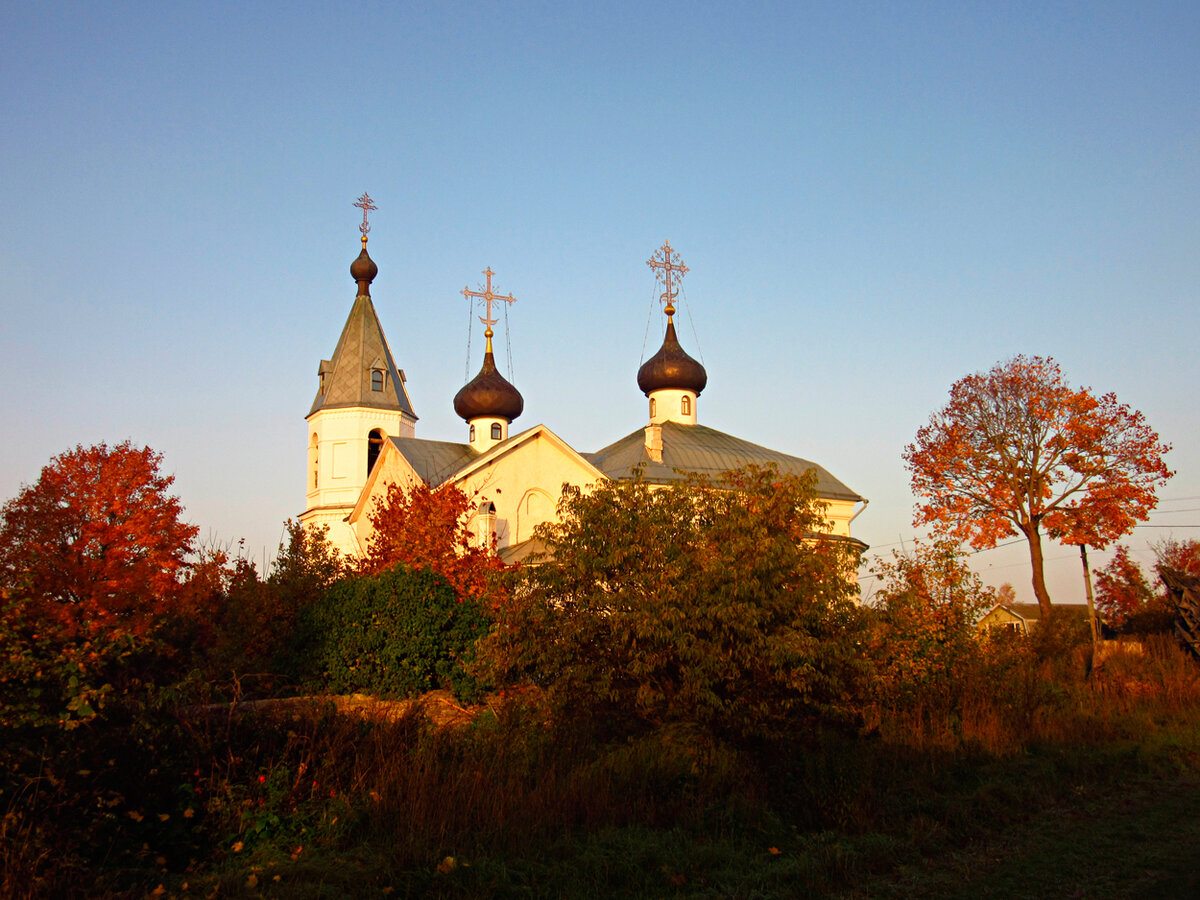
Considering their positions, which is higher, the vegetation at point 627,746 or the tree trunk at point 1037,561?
the tree trunk at point 1037,561

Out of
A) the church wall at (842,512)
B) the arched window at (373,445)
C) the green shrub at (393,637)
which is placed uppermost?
the arched window at (373,445)

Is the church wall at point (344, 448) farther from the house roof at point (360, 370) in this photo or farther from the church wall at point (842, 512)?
the church wall at point (842, 512)

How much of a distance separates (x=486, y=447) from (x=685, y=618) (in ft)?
93.4

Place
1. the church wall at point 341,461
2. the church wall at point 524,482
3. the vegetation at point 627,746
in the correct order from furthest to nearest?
the church wall at point 341,461, the church wall at point 524,482, the vegetation at point 627,746

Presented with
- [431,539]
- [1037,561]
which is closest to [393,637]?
[431,539]

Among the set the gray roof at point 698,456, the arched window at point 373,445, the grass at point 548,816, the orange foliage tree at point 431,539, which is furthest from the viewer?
the arched window at point 373,445

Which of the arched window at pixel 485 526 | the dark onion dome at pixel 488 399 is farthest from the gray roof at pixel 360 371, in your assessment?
the arched window at pixel 485 526

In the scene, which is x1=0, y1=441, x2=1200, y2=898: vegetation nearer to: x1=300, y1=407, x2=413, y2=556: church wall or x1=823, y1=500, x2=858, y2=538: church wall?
x1=823, y1=500, x2=858, y2=538: church wall

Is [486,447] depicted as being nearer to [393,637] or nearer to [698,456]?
[698,456]

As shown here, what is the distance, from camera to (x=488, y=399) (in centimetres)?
3800

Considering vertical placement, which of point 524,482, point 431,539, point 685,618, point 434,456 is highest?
point 434,456

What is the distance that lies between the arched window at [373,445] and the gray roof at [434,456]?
6.51 metres

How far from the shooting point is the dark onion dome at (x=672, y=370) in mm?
40781

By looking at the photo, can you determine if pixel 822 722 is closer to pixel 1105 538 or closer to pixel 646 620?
pixel 646 620
